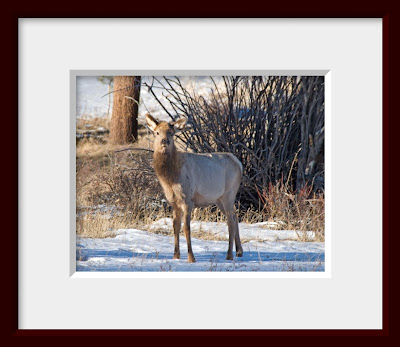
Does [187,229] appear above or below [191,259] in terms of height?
above

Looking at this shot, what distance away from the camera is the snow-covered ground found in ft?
34.8

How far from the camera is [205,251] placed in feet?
40.5

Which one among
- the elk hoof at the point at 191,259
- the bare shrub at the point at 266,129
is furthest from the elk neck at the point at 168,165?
the bare shrub at the point at 266,129

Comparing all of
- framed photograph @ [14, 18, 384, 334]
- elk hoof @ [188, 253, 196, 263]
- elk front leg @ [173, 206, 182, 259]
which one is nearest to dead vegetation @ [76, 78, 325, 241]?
elk front leg @ [173, 206, 182, 259]

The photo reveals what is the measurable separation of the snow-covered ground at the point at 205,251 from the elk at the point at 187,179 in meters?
0.42

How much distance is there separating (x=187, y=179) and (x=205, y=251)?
1.71 m

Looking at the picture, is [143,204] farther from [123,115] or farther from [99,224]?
[123,115]

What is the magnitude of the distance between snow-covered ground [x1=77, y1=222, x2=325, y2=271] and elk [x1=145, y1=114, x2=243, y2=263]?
421 mm

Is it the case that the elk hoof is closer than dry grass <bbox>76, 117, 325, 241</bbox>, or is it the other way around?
the elk hoof

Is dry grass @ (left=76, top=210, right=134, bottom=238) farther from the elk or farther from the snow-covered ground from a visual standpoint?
the elk

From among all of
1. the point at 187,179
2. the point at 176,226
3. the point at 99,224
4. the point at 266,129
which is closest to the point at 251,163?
the point at 266,129
